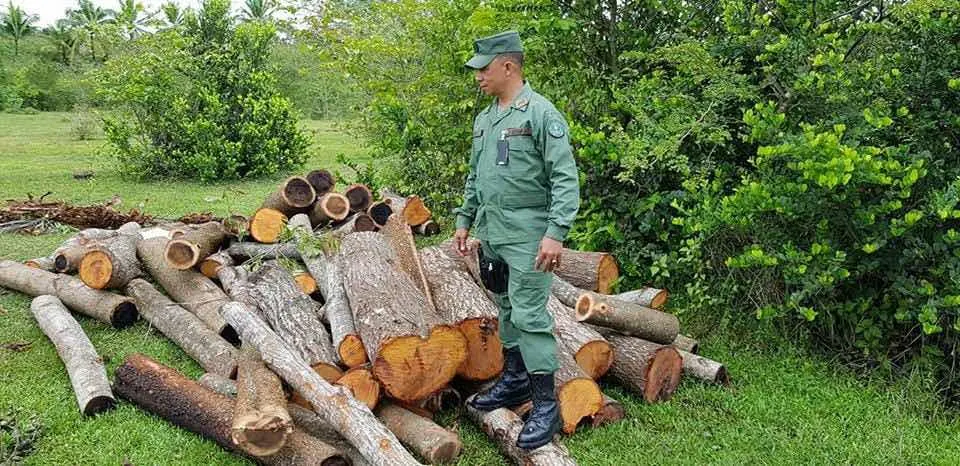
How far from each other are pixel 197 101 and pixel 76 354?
28.9 feet

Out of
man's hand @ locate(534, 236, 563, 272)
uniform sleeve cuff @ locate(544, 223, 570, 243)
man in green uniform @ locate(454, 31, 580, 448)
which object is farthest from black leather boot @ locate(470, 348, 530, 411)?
uniform sleeve cuff @ locate(544, 223, 570, 243)

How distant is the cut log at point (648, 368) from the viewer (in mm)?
4309

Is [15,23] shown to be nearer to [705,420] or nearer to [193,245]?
[193,245]

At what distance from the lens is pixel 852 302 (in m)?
4.69

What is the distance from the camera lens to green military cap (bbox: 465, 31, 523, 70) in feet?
11.6

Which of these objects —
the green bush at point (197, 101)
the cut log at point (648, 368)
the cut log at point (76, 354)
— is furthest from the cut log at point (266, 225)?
the green bush at point (197, 101)

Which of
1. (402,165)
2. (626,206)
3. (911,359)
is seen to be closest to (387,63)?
(402,165)

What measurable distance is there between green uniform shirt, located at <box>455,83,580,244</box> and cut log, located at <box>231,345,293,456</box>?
1.33 meters

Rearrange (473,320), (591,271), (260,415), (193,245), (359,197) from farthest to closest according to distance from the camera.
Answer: (359,197) < (193,245) < (591,271) < (473,320) < (260,415)

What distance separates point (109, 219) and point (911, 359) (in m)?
8.05

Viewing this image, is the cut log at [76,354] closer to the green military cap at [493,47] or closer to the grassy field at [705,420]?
the grassy field at [705,420]

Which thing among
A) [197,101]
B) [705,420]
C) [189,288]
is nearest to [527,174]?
[705,420]

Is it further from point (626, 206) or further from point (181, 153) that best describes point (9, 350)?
point (181, 153)

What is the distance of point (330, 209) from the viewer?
7219mm
